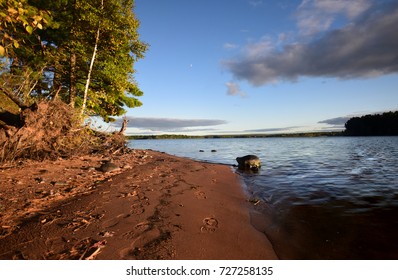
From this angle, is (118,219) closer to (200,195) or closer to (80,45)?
(200,195)

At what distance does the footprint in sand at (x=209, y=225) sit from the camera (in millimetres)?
5125

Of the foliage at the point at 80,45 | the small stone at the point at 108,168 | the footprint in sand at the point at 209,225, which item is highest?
the foliage at the point at 80,45

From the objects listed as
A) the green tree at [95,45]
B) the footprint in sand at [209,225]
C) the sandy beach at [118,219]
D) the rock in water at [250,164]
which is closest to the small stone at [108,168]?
the sandy beach at [118,219]

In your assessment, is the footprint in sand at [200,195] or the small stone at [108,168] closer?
the footprint in sand at [200,195]

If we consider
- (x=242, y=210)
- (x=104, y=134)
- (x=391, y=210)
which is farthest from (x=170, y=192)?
(x=104, y=134)

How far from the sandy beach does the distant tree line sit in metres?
137

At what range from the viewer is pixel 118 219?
207 inches

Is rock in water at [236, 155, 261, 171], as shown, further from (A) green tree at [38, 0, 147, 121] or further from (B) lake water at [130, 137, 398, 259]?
(A) green tree at [38, 0, 147, 121]

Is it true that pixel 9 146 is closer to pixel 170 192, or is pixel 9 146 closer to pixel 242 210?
pixel 170 192

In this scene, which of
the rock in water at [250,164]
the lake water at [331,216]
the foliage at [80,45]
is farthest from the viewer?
the rock in water at [250,164]

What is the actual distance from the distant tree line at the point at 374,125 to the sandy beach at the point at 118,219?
137 metres

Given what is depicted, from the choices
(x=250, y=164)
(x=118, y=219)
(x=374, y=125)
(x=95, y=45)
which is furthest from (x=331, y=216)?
(x=374, y=125)

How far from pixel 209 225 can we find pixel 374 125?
148247 mm

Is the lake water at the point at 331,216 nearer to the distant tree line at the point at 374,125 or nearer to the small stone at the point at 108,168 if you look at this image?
the small stone at the point at 108,168
